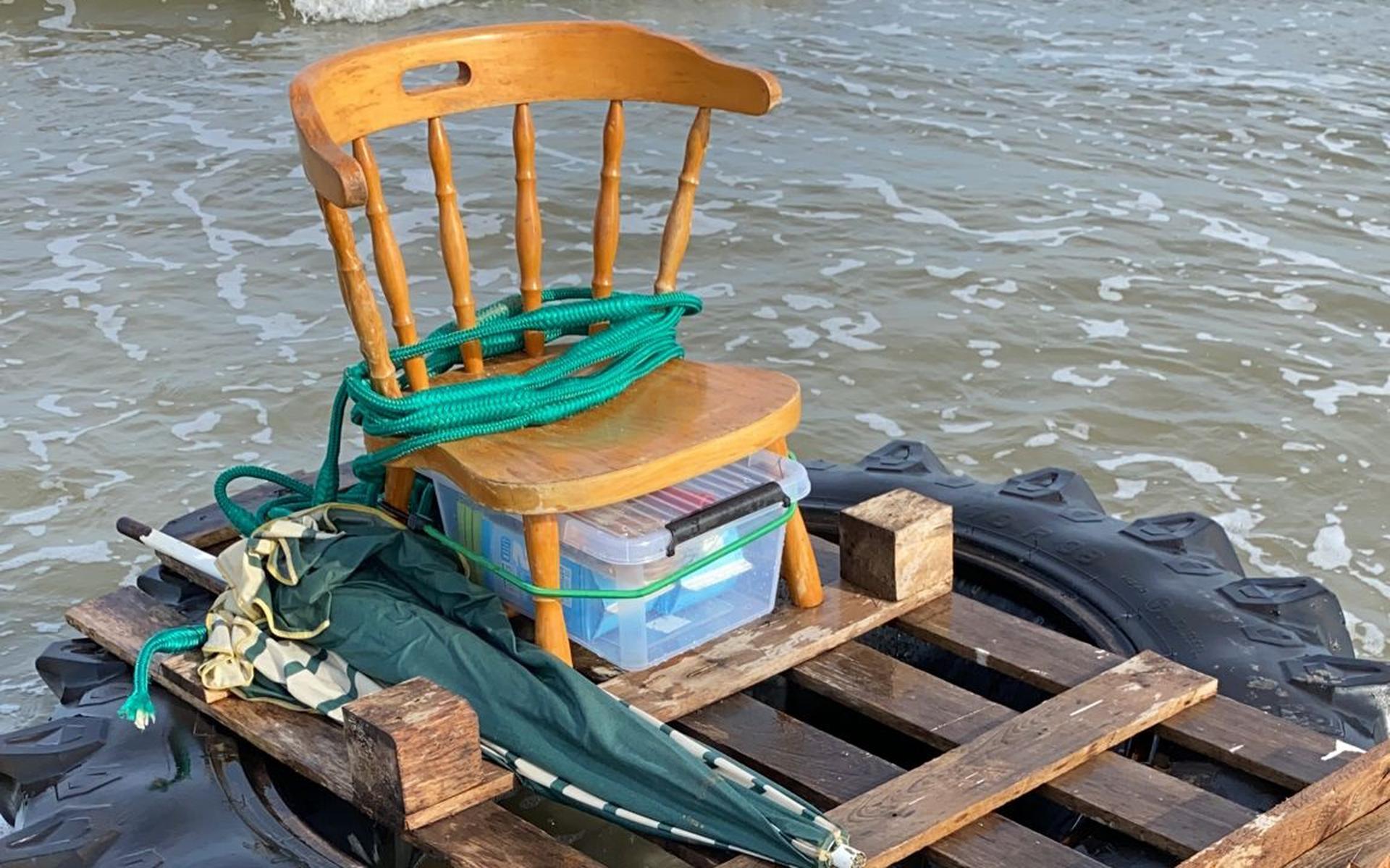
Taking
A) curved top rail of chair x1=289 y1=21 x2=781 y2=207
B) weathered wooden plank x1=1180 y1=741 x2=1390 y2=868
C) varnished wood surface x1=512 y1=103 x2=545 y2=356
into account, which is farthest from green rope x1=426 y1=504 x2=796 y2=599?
weathered wooden plank x1=1180 y1=741 x2=1390 y2=868

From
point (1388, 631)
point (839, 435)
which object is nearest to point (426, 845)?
point (1388, 631)

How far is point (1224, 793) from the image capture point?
96.7 inches

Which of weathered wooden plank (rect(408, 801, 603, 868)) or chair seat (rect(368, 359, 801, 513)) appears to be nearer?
weathered wooden plank (rect(408, 801, 603, 868))

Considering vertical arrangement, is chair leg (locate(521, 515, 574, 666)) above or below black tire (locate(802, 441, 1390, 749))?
above

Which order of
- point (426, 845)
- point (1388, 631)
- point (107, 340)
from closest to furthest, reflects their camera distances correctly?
1. point (426, 845)
2. point (1388, 631)
3. point (107, 340)

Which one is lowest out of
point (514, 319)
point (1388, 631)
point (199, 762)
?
point (1388, 631)

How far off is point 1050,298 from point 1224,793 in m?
4.20

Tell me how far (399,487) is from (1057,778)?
1.25 meters

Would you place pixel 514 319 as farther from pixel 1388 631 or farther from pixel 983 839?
pixel 1388 631

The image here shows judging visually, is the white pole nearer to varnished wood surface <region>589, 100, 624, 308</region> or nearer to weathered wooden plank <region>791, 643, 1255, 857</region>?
varnished wood surface <region>589, 100, 624, 308</region>

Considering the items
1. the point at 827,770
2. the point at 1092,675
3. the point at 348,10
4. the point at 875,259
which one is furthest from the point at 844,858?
the point at 348,10

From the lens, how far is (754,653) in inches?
107

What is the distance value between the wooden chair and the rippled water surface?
1890mm

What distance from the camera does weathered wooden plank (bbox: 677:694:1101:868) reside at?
2.26m
